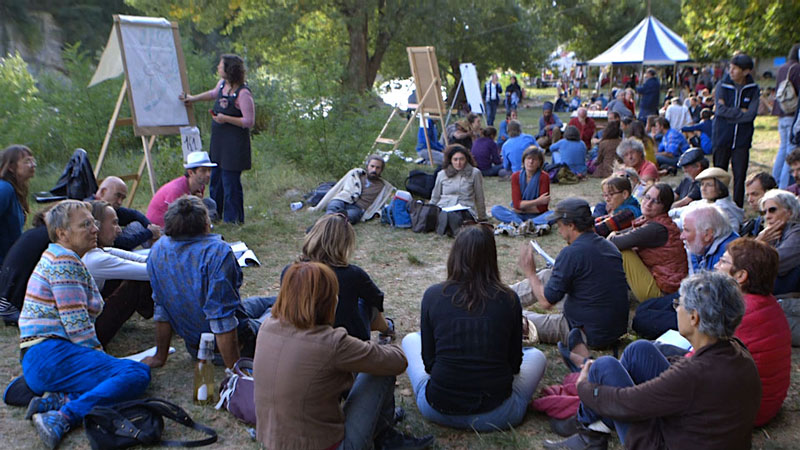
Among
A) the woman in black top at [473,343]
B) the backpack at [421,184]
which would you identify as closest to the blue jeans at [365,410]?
the woman in black top at [473,343]

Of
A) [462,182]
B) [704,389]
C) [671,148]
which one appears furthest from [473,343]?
[671,148]

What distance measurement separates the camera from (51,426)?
10.8ft

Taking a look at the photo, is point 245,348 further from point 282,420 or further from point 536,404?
point 536,404

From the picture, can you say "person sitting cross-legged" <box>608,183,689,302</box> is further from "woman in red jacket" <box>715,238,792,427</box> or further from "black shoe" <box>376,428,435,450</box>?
"black shoe" <box>376,428,435,450</box>

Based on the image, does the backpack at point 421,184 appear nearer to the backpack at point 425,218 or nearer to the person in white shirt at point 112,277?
the backpack at point 425,218

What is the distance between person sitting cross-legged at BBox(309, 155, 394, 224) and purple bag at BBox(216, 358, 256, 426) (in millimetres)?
4777

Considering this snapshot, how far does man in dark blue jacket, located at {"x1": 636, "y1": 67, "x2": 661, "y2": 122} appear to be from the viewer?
15625 mm

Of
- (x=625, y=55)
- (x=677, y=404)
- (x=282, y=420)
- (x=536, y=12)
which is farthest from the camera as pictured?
(x=536, y=12)

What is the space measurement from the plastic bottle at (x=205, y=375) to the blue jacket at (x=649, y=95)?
14274mm

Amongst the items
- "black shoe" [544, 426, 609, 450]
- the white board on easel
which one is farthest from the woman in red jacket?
the white board on easel

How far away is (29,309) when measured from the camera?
346cm

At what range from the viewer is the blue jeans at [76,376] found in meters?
3.43

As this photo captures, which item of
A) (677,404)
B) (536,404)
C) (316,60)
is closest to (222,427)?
(536,404)

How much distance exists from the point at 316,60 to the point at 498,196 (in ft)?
12.9
